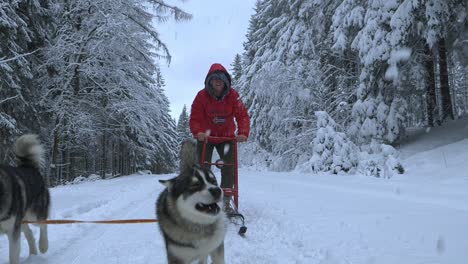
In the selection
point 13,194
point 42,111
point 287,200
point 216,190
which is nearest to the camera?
point 216,190

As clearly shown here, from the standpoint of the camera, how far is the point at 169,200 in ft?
11.7

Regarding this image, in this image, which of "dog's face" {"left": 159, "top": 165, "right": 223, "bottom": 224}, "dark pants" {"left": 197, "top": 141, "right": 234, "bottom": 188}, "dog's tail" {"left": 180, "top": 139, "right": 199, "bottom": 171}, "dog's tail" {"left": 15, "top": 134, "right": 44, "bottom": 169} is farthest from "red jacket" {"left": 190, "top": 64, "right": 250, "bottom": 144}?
"dog's face" {"left": 159, "top": 165, "right": 223, "bottom": 224}

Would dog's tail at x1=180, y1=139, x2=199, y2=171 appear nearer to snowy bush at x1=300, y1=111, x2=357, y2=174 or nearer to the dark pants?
the dark pants

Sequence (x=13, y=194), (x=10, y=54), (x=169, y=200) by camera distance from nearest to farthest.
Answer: (x=169, y=200)
(x=13, y=194)
(x=10, y=54)

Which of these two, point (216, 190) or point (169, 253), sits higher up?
point (216, 190)

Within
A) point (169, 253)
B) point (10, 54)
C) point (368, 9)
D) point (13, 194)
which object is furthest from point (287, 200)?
point (10, 54)

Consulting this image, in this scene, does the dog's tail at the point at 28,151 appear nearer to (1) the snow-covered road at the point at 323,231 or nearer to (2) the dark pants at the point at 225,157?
(1) the snow-covered road at the point at 323,231

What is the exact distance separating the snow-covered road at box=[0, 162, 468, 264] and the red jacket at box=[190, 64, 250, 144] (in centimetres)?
160

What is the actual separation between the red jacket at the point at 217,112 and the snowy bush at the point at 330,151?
7.25 meters

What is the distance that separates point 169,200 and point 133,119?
15289mm

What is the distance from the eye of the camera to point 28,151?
4895mm

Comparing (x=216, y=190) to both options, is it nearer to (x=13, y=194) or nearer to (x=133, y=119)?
(x=13, y=194)

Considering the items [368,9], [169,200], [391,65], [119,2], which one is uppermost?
[119,2]

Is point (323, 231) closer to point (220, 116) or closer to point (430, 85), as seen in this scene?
point (220, 116)
